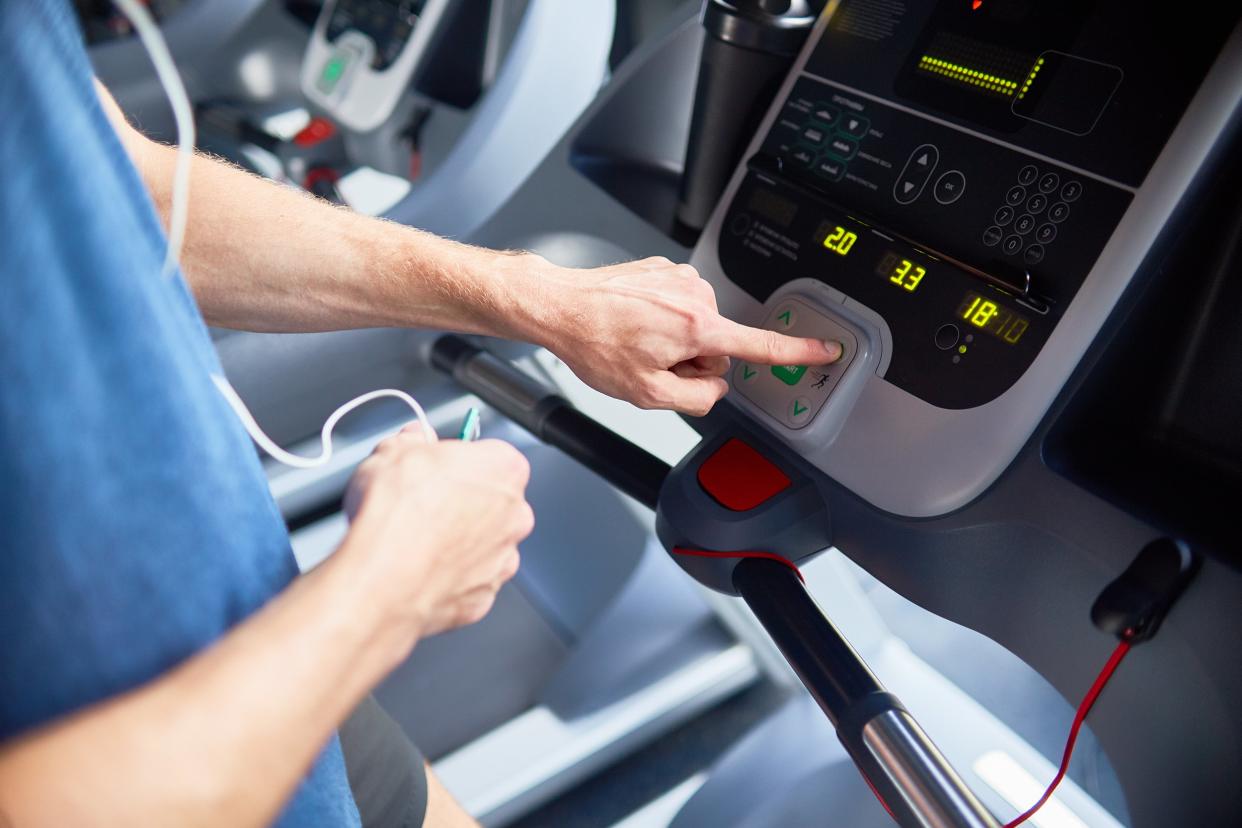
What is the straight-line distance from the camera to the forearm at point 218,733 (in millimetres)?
401

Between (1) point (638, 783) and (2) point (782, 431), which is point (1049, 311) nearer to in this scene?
(2) point (782, 431)

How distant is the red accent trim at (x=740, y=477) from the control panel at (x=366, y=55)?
1.33m

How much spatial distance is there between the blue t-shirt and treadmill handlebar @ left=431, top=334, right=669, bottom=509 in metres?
0.55

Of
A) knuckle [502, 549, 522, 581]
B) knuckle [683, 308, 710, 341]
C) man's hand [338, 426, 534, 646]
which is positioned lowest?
knuckle [502, 549, 522, 581]

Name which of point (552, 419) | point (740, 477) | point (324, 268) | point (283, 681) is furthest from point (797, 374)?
point (283, 681)

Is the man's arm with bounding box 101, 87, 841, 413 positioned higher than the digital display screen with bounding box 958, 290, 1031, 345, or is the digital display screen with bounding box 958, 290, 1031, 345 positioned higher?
Answer: the digital display screen with bounding box 958, 290, 1031, 345

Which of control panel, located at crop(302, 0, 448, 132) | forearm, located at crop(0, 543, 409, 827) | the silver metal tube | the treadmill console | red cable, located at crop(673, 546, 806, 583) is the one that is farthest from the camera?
control panel, located at crop(302, 0, 448, 132)

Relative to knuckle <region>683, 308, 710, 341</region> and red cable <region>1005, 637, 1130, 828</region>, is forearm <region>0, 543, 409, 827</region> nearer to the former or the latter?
knuckle <region>683, 308, 710, 341</region>

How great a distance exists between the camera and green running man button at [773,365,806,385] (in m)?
0.92

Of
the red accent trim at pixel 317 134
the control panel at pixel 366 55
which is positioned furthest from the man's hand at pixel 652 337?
the red accent trim at pixel 317 134

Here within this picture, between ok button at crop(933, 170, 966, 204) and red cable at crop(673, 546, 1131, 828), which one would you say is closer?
red cable at crop(673, 546, 1131, 828)

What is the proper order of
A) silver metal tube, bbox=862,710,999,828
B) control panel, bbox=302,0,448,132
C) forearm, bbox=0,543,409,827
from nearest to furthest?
forearm, bbox=0,543,409,827, silver metal tube, bbox=862,710,999,828, control panel, bbox=302,0,448,132

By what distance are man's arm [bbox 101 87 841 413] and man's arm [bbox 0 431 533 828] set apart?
281 mm

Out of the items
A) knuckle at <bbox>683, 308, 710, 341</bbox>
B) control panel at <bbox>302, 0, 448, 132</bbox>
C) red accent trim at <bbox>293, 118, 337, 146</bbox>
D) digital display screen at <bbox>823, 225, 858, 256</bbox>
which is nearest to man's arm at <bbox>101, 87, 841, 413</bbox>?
knuckle at <bbox>683, 308, 710, 341</bbox>
